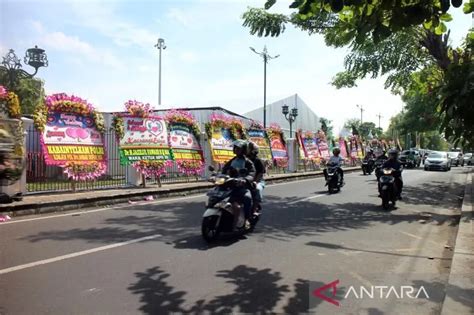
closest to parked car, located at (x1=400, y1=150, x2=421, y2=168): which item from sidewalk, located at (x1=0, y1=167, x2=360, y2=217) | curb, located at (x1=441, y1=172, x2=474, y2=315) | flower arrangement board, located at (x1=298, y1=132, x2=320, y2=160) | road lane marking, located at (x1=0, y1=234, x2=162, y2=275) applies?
flower arrangement board, located at (x1=298, y1=132, x2=320, y2=160)

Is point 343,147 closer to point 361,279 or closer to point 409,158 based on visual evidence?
point 409,158

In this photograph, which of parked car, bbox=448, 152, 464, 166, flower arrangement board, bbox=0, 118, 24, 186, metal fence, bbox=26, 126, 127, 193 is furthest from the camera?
parked car, bbox=448, 152, 464, 166

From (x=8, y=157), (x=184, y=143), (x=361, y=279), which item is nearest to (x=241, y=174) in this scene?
(x=361, y=279)

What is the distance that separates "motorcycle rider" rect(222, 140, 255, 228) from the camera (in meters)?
7.57

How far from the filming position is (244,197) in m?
7.73

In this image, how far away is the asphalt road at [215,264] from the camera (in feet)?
14.7

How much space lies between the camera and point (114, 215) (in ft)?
32.5

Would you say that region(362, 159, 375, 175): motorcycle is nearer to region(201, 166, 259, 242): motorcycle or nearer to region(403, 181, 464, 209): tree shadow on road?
region(403, 181, 464, 209): tree shadow on road

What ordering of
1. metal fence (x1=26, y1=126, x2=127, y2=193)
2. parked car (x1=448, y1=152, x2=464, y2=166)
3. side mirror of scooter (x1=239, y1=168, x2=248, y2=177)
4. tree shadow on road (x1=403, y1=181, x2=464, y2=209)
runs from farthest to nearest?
parked car (x1=448, y1=152, x2=464, y2=166) → tree shadow on road (x1=403, y1=181, x2=464, y2=209) → metal fence (x1=26, y1=126, x2=127, y2=193) → side mirror of scooter (x1=239, y1=168, x2=248, y2=177)

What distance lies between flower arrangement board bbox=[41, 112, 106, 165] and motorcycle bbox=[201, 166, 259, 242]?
6.47m

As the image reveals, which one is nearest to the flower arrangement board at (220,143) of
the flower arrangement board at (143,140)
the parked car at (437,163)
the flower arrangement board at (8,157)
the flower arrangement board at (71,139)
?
the flower arrangement board at (143,140)

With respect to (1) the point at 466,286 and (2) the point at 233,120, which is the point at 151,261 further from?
(2) the point at 233,120

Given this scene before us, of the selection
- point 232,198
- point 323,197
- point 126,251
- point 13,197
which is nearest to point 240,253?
point 232,198

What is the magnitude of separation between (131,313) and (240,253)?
2675mm
